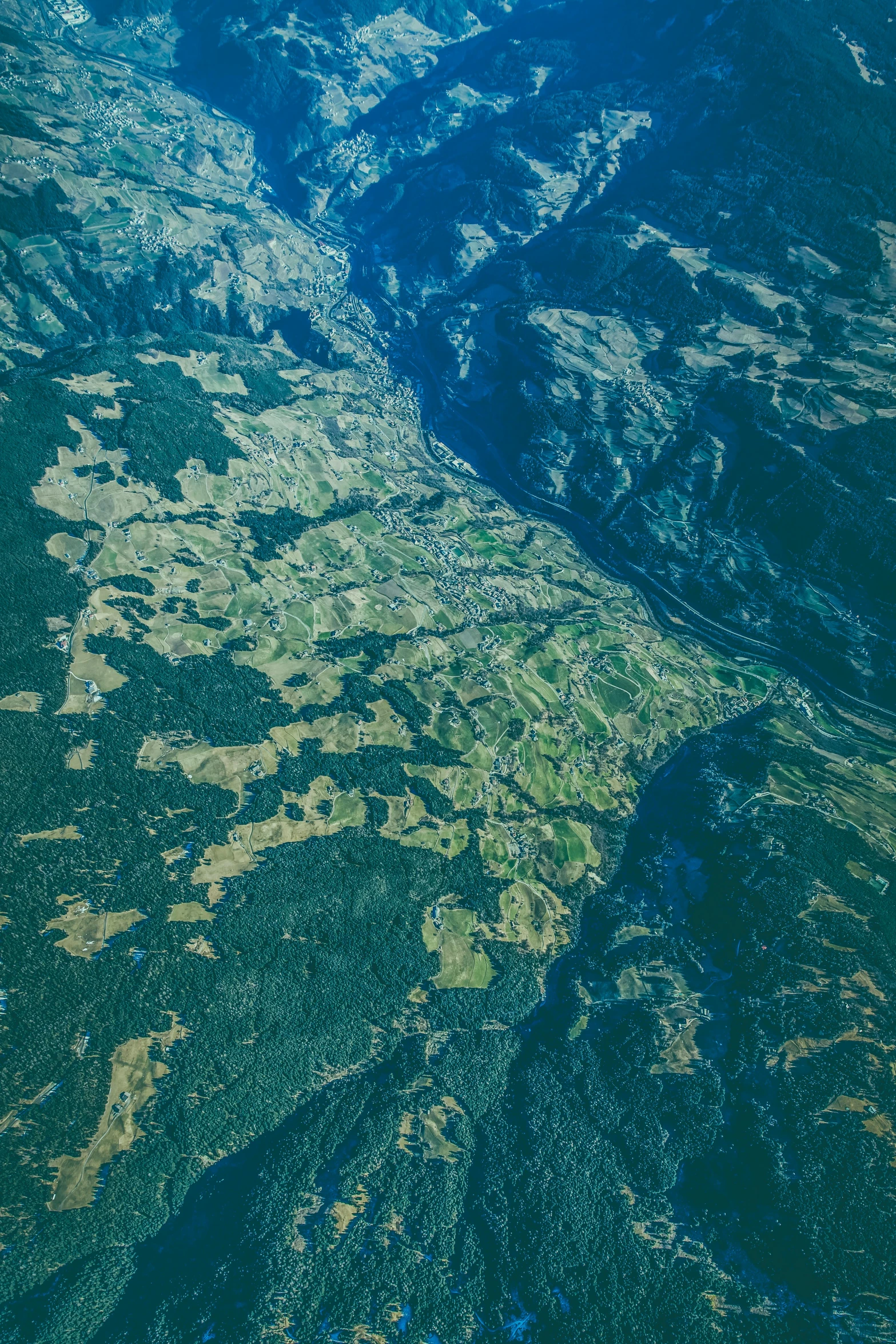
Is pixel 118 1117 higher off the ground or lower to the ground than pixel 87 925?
lower

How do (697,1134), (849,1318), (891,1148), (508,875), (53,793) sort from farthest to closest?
(508,875) < (53,793) < (697,1134) < (891,1148) < (849,1318)

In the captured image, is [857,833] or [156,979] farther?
[857,833]

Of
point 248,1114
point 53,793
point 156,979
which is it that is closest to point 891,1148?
point 248,1114

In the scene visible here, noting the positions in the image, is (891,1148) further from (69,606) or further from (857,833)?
(69,606)

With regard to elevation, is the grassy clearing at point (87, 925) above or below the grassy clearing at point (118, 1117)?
above

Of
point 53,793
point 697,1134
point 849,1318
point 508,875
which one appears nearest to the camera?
point 849,1318

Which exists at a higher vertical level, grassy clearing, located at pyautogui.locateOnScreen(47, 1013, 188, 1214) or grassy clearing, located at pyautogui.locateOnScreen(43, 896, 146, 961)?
grassy clearing, located at pyautogui.locateOnScreen(43, 896, 146, 961)

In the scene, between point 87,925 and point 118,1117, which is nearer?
point 118,1117

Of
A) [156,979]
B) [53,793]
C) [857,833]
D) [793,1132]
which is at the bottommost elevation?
Answer: [156,979]

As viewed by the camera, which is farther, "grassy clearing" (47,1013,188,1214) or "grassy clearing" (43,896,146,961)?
"grassy clearing" (43,896,146,961)

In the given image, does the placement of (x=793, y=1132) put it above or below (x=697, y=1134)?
above

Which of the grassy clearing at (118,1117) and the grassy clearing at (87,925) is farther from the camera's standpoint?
the grassy clearing at (87,925)
